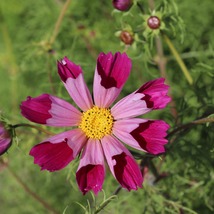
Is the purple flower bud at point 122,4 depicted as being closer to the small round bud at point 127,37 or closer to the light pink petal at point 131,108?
the small round bud at point 127,37

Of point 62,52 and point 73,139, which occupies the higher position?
point 73,139

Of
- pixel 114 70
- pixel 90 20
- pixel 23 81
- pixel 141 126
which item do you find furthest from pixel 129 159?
pixel 23 81

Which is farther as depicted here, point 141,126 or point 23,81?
point 23,81

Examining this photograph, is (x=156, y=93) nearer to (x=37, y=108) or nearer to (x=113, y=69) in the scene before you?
(x=113, y=69)

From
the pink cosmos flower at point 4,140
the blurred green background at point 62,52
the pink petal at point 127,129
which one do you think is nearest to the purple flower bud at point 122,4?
the pink petal at point 127,129

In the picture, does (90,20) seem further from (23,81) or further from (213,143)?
(213,143)

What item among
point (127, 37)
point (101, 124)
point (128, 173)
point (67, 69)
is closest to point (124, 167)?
point (128, 173)

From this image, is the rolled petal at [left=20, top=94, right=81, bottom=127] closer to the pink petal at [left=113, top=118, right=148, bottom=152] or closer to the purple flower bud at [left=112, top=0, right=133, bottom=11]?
the pink petal at [left=113, top=118, right=148, bottom=152]
